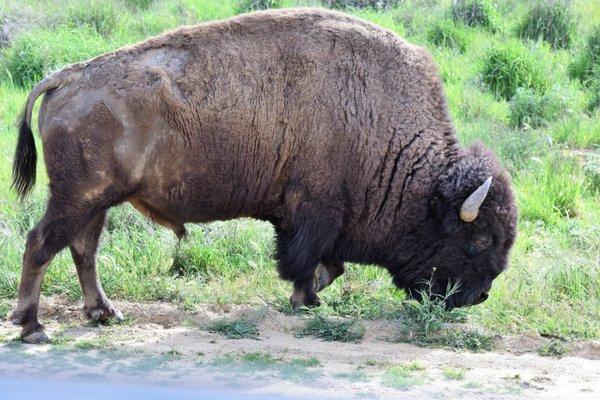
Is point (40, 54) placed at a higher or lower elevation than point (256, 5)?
lower

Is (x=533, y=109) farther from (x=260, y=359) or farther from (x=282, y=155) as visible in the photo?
(x=260, y=359)

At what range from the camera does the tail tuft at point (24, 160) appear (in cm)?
650

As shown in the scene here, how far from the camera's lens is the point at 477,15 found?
12344mm

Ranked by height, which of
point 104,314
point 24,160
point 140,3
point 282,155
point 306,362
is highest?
point 282,155

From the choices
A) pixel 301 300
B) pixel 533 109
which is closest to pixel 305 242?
pixel 301 300

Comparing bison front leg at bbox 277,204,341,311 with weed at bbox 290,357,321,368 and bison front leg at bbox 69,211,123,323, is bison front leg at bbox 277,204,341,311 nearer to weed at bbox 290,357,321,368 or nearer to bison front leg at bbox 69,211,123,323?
weed at bbox 290,357,321,368

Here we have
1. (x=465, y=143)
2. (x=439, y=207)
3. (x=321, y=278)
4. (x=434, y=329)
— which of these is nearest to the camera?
(x=434, y=329)

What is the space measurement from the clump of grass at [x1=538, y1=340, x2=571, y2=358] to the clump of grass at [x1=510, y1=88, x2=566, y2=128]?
161 inches

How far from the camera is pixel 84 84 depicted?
634cm

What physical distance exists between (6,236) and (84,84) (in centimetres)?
192

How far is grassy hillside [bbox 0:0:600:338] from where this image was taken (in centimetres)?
729

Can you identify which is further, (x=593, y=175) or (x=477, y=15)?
(x=477, y=15)

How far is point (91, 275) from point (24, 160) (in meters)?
0.84

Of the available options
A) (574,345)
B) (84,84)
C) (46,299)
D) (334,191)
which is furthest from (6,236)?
(574,345)
